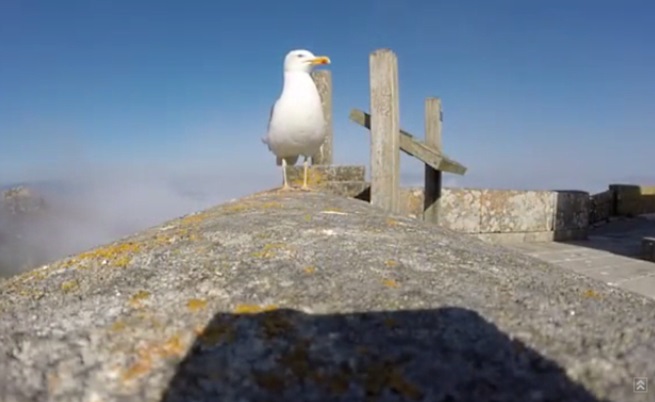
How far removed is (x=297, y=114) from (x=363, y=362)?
352 cm

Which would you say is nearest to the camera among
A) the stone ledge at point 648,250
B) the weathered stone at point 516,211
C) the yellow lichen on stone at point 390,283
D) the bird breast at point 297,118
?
the yellow lichen on stone at point 390,283

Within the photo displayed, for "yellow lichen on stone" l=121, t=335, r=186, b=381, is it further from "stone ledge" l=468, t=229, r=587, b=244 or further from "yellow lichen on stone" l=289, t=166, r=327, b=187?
"stone ledge" l=468, t=229, r=587, b=244

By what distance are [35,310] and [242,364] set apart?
0.58 m

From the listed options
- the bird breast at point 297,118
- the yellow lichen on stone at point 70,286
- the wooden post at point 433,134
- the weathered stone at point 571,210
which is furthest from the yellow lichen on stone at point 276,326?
the weathered stone at point 571,210

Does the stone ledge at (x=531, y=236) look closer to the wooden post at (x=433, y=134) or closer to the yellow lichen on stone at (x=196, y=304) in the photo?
the wooden post at (x=433, y=134)

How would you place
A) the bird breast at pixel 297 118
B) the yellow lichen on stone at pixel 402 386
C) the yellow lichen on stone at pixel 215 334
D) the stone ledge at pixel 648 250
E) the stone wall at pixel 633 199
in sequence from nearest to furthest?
the yellow lichen on stone at pixel 402 386
the yellow lichen on stone at pixel 215 334
the bird breast at pixel 297 118
the stone ledge at pixel 648 250
the stone wall at pixel 633 199

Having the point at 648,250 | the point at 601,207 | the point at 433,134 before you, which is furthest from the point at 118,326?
the point at 601,207

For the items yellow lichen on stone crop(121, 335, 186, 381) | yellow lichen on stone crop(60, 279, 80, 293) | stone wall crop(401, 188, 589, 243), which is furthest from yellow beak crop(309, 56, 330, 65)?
yellow lichen on stone crop(121, 335, 186, 381)

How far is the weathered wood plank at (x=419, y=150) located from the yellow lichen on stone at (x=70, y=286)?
3.80m

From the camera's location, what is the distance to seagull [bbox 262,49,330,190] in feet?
13.8

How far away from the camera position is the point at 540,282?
4.42 feet

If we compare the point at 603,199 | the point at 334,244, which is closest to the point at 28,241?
the point at 603,199

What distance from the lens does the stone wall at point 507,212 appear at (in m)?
7.36

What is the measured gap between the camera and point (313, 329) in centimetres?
96
